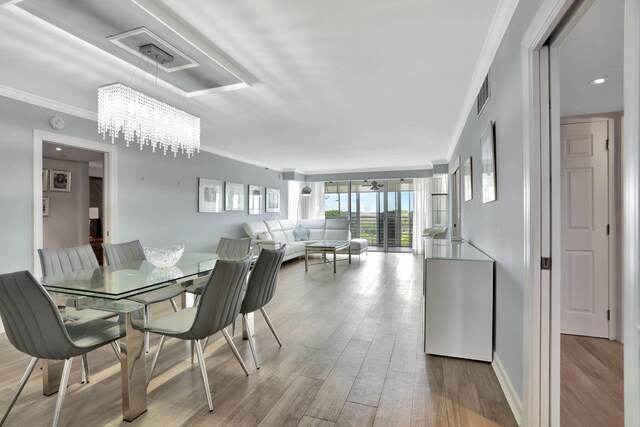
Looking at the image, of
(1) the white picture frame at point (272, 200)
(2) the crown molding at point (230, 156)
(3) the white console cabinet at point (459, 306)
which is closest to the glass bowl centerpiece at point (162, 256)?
(3) the white console cabinet at point (459, 306)

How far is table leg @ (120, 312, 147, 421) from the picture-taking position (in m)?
1.74

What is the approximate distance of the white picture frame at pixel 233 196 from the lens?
639 cm

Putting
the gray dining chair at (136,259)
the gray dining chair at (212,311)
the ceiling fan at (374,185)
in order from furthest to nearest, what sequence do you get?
1. the ceiling fan at (374,185)
2. the gray dining chair at (136,259)
3. the gray dining chair at (212,311)

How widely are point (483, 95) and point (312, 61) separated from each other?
1.49 metres

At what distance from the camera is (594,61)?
2.10m

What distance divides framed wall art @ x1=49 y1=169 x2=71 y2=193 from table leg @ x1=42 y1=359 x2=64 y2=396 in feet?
17.1

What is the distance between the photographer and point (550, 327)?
1.49 meters

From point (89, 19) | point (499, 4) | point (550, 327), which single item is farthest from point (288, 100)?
point (550, 327)

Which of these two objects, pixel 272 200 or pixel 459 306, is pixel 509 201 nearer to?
pixel 459 306

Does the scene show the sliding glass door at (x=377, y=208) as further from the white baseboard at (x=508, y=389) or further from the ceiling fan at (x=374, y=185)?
the white baseboard at (x=508, y=389)

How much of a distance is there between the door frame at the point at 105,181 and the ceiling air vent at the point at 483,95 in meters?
4.38

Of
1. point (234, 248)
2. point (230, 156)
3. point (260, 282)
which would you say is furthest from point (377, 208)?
point (260, 282)

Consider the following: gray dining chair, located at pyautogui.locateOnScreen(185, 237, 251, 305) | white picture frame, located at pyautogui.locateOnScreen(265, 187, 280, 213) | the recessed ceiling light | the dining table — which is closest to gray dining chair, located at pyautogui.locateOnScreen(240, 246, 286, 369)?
the dining table

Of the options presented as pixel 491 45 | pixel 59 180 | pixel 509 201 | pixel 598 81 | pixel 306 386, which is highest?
pixel 491 45
